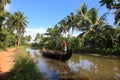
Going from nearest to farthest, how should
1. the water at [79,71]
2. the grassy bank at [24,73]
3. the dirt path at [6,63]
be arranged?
the grassy bank at [24,73] → the dirt path at [6,63] → the water at [79,71]

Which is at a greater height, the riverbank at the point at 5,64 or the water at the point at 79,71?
the riverbank at the point at 5,64

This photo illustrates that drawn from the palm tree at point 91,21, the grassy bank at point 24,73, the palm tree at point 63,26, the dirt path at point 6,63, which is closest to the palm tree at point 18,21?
the palm tree at point 63,26

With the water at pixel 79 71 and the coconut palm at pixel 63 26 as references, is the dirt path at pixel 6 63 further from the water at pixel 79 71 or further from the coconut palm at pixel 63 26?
the coconut palm at pixel 63 26

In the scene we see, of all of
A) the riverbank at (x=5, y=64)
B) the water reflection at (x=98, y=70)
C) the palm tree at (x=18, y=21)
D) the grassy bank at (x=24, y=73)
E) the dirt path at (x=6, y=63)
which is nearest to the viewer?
the grassy bank at (x=24, y=73)

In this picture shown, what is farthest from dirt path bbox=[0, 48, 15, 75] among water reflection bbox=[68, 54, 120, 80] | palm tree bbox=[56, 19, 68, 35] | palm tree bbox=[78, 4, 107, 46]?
palm tree bbox=[56, 19, 68, 35]

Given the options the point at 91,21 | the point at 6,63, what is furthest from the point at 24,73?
the point at 91,21

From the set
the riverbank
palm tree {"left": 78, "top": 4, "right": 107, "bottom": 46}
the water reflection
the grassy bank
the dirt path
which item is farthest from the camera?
palm tree {"left": 78, "top": 4, "right": 107, "bottom": 46}

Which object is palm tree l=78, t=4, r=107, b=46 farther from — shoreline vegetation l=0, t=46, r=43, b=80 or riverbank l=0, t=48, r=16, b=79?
shoreline vegetation l=0, t=46, r=43, b=80

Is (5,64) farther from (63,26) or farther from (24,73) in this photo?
(63,26)

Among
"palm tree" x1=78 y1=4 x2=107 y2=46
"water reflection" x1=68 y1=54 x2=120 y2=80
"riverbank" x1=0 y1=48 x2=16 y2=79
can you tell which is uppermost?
"palm tree" x1=78 y1=4 x2=107 y2=46

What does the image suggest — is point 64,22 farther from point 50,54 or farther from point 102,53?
point 50,54

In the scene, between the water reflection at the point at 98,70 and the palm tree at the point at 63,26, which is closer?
the water reflection at the point at 98,70

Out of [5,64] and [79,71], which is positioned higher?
[5,64]

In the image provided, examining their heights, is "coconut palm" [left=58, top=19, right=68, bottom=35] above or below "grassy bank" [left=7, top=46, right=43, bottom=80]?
above
